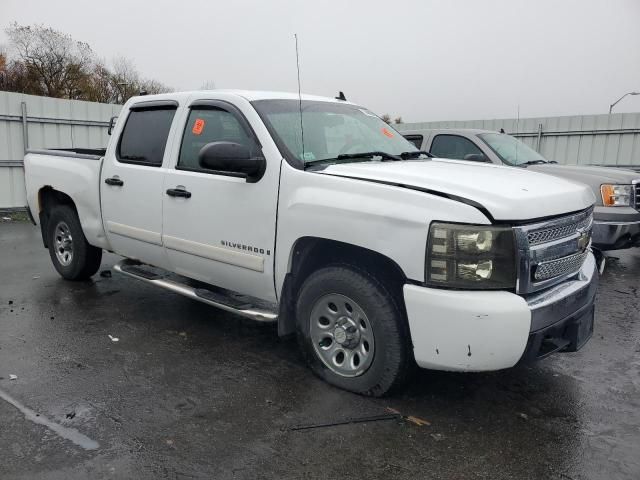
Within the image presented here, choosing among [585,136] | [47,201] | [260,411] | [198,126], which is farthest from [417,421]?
[585,136]

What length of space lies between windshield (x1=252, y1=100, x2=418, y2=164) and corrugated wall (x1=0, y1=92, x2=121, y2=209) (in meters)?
9.14

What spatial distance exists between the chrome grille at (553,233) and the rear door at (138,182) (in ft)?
9.57

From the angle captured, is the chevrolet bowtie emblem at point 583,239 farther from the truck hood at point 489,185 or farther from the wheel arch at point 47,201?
the wheel arch at point 47,201

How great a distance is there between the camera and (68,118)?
12.0 metres

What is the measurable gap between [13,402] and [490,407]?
2914mm

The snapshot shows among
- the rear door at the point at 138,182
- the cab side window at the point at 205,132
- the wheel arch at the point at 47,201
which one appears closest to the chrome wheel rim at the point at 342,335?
the cab side window at the point at 205,132

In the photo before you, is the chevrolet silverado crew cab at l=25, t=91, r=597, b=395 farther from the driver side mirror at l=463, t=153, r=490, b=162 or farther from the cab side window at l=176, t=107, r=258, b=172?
the driver side mirror at l=463, t=153, r=490, b=162

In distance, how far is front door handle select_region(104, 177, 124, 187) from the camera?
16.2 feet

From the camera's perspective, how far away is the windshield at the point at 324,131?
388 centimetres

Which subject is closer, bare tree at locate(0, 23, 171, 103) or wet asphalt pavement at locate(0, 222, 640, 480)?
wet asphalt pavement at locate(0, 222, 640, 480)

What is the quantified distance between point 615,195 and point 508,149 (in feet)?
4.82

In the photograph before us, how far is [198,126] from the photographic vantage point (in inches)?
174

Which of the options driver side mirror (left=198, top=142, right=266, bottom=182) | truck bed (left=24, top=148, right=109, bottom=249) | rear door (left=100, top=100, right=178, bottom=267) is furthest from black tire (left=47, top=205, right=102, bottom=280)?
driver side mirror (left=198, top=142, right=266, bottom=182)

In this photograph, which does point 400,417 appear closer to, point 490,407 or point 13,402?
point 490,407
